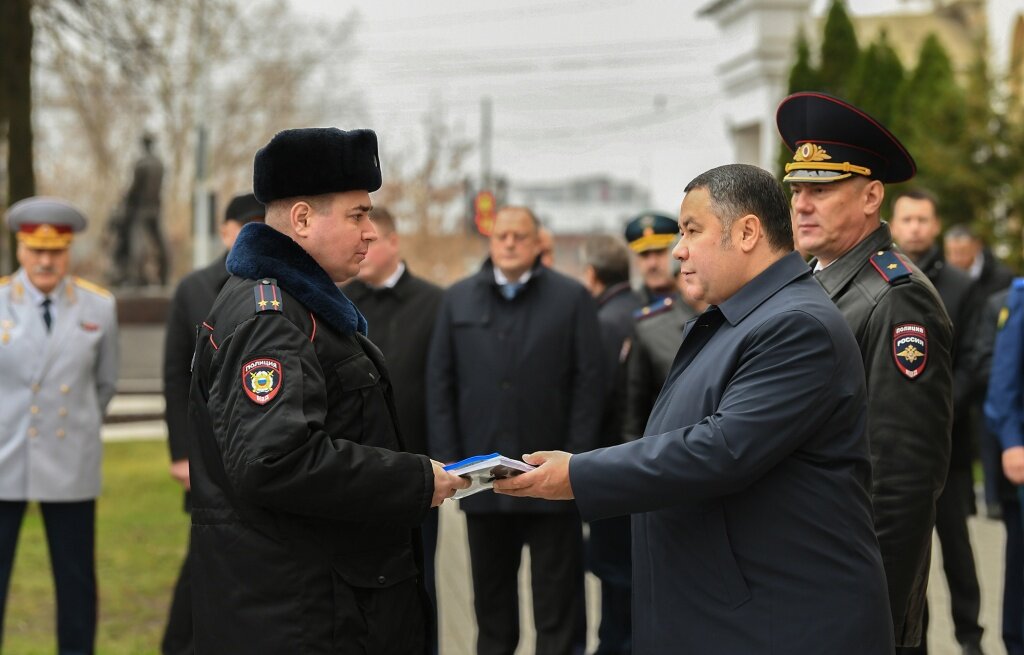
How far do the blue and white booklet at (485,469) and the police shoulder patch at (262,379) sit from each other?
0.55 metres

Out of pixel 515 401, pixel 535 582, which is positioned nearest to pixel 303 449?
pixel 515 401

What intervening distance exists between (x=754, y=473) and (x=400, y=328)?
390cm

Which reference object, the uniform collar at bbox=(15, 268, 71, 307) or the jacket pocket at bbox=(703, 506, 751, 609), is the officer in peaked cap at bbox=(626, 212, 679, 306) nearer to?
the uniform collar at bbox=(15, 268, 71, 307)

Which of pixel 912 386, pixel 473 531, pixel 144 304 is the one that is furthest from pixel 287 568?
pixel 144 304

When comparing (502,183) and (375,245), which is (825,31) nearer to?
(375,245)

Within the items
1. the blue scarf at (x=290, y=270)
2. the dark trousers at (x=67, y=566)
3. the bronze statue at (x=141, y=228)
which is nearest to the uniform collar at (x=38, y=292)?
the dark trousers at (x=67, y=566)

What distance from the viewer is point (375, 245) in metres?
6.77

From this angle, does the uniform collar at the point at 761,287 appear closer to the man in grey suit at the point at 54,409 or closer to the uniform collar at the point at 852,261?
the uniform collar at the point at 852,261

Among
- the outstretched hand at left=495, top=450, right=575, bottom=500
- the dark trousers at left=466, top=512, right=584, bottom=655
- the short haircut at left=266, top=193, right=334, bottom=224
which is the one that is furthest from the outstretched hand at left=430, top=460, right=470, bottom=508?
the dark trousers at left=466, top=512, right=584, bottom=655

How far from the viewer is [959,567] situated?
22.1 feet

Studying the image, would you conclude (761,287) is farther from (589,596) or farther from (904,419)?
(589,596)

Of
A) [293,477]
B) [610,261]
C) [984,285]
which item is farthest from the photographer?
[984,285]

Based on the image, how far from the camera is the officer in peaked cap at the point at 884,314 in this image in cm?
416

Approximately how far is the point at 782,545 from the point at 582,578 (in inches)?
135
